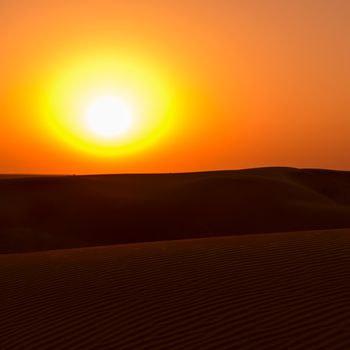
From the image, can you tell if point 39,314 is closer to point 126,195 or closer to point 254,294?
point 254,294

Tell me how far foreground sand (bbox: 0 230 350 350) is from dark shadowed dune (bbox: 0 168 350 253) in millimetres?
8415

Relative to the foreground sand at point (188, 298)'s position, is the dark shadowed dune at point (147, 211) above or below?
above

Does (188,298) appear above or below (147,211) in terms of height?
below

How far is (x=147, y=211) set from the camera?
19.3 m

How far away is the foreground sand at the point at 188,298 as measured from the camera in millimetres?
3885

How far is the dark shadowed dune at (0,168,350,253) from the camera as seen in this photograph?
53.2ft

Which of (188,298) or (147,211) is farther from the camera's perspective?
(147,211)

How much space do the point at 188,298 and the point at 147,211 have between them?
14378 millimetres

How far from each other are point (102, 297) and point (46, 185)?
19.5 m

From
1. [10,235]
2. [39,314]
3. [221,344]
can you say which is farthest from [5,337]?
[10,235]

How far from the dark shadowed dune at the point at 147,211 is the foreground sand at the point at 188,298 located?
27.6 feet

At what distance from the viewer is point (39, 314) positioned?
5.02 meters

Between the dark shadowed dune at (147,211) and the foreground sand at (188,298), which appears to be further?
the dark shadowed dune at (147,211)

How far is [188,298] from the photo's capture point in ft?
16.2
